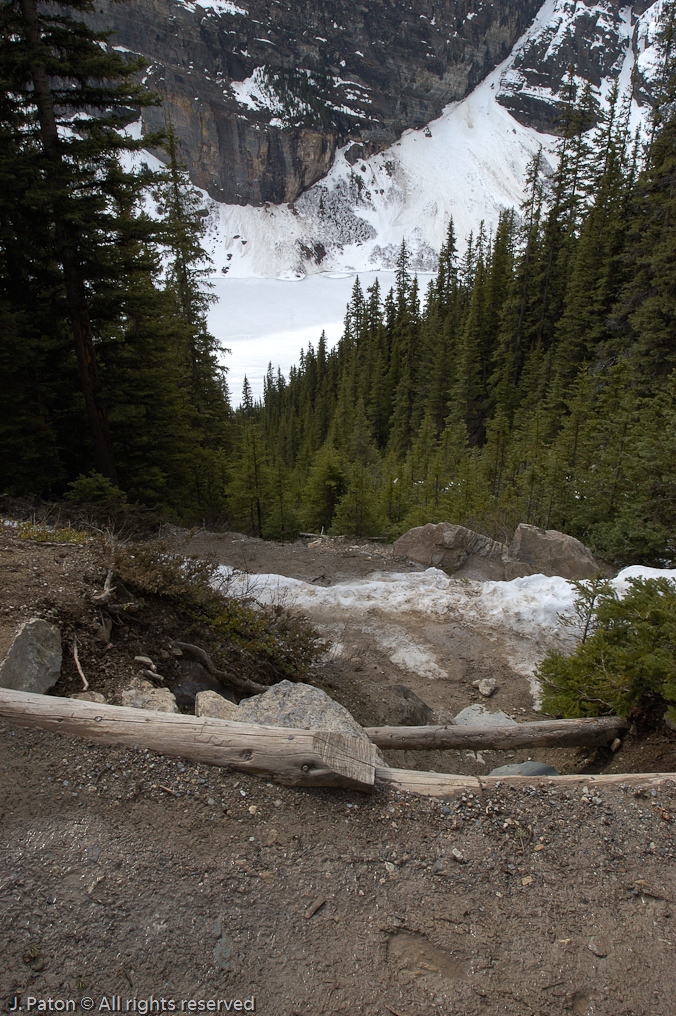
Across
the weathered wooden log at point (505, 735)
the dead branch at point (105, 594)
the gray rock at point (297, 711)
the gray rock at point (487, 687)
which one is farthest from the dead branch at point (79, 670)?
the gray rock at point (487, 687)

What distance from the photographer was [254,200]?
630 feet

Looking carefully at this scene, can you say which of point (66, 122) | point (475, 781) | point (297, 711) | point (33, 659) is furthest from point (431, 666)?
point (66, 122)

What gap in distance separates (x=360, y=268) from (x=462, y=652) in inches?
7937

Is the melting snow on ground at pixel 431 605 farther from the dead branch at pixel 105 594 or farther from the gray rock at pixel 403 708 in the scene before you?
the dead branch at pixel 105 594

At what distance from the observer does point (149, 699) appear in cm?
389

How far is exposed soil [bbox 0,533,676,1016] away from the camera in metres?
Answer: 2.05

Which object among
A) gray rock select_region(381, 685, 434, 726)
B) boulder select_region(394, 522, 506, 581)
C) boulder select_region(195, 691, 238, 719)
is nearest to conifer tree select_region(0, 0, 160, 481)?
boulder select_region(394, 522, 506, 581)

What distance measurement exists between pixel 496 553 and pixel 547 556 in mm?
1594

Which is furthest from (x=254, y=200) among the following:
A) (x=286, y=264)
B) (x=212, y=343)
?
(x=212, y=343)

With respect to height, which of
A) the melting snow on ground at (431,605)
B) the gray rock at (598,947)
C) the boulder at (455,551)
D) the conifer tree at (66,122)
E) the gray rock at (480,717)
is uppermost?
the conifer tree at (66,122)

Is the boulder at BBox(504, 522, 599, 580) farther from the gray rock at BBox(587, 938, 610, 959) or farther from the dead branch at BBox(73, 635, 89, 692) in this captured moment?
the dead branch at BBox(73, 635, 89, 692)

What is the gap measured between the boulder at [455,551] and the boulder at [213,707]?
8.36m

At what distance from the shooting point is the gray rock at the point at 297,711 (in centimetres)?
375

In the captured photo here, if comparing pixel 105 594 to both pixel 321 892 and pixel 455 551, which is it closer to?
pixel 321 892
